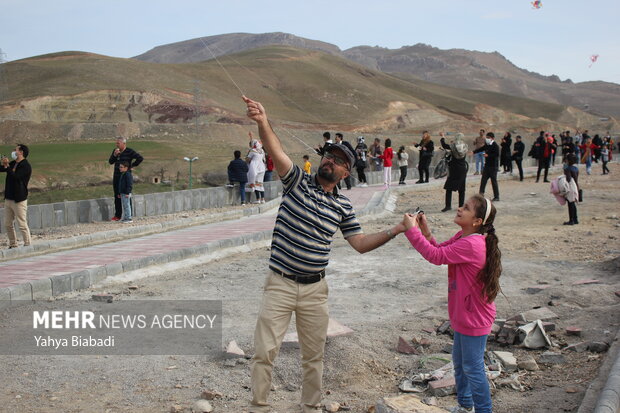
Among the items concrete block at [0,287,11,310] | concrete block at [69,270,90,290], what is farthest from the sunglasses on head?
concrete block at [69,270,90,290]

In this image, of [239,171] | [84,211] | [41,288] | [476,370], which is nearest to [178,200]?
[239,171]

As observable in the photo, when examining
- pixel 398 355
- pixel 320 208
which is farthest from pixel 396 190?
pixel 320 208

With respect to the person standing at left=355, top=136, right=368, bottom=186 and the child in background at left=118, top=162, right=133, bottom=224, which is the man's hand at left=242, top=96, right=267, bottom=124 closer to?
the child in background at left=118, top=162, right=133, bottom=224

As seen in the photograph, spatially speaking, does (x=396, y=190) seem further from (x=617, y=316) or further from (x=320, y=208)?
(x=320, y=208)

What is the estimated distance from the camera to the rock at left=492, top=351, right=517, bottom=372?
17.4ft

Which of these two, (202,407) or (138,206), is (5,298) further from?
(138,206)

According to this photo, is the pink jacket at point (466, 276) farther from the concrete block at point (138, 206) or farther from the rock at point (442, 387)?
the concrete block at point (138, 206)

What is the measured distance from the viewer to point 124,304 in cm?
720

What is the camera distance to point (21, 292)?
23.6 ft

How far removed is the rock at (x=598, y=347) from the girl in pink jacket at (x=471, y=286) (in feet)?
6.17

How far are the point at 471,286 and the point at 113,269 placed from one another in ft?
18.0

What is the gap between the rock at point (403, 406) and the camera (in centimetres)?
414

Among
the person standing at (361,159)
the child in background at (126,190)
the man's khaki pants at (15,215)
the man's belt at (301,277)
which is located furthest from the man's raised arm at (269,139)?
the person standing at (361,159)

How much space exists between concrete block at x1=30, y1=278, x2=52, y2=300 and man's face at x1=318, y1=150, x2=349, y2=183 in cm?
442
